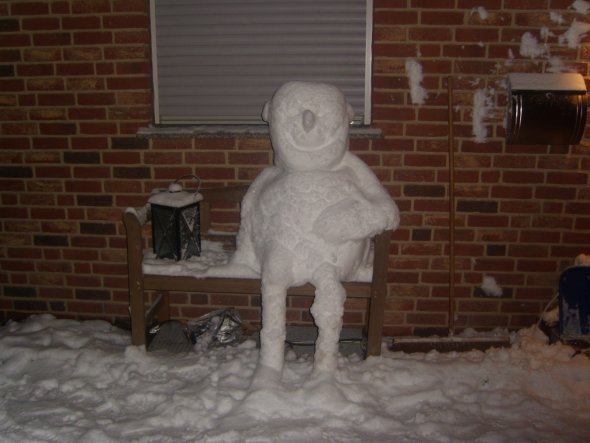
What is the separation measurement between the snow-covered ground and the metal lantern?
0.57 metres

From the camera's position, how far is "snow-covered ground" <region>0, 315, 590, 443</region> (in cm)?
233

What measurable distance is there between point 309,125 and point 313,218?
44 cm

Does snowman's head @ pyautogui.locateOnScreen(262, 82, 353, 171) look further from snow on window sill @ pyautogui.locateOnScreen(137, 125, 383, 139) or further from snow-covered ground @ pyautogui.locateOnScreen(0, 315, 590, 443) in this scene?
snow-covered ground @ pyautogui.locateOnScreen(0, 315, 590, 443)

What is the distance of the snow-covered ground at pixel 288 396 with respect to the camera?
2.33 metres

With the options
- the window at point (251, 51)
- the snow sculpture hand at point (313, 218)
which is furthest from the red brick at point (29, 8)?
the snow sculpture hand at point (313, 218)

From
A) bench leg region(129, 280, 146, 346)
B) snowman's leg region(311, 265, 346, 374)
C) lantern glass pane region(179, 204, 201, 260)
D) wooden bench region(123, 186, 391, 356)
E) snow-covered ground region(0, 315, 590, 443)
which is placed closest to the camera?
snow-covered ground region(0, 315, 590, 443)

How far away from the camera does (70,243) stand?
3.43 m

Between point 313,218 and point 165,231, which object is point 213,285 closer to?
point 165,231

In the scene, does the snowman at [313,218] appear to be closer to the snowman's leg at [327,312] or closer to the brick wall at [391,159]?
the snowman's leg at [327,312]

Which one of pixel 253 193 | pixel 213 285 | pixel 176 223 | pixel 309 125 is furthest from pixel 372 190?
pixel 176 223

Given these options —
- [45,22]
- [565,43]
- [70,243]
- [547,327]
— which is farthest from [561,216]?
[45,22]

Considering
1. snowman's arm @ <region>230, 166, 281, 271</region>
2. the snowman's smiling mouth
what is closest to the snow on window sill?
snowman's arm @ <region>230, 166, 281, 271</region>

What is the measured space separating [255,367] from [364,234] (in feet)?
2.90

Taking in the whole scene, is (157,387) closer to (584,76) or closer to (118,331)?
(118,331)
